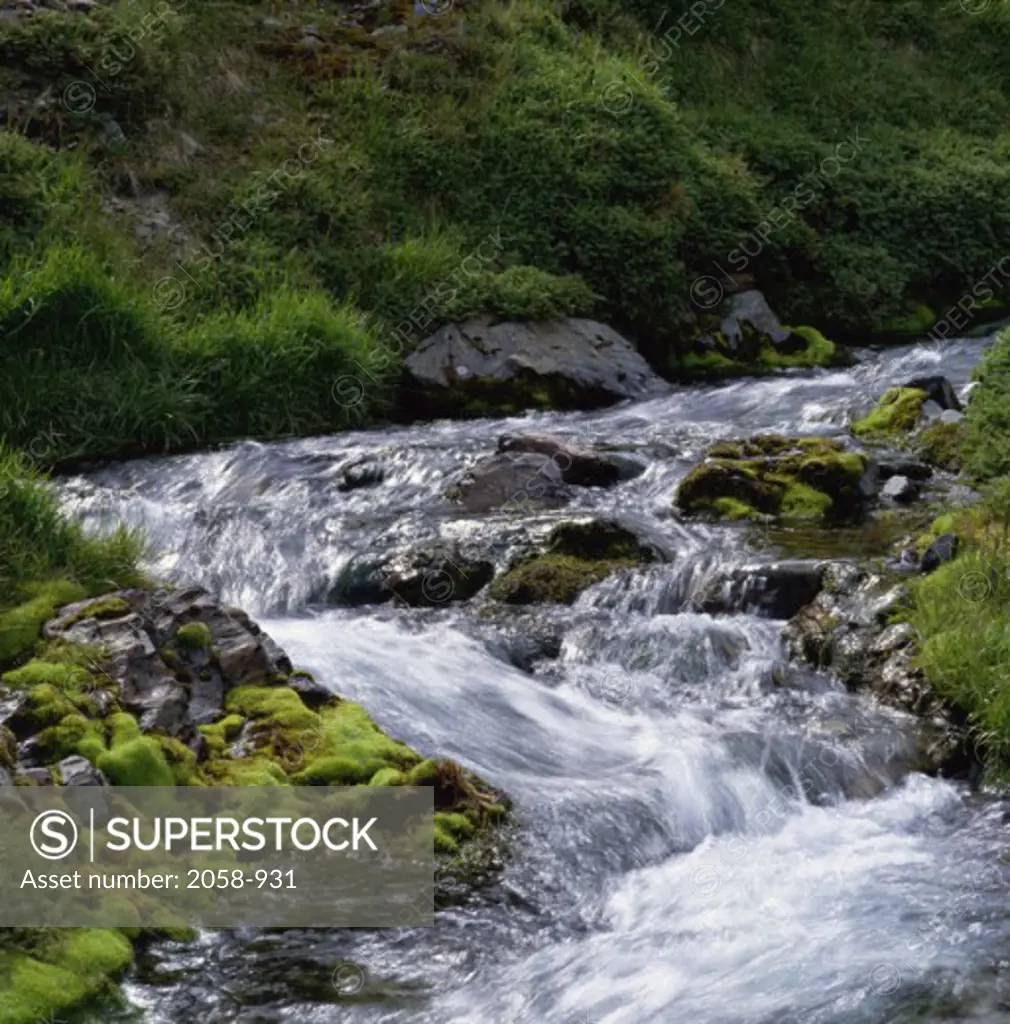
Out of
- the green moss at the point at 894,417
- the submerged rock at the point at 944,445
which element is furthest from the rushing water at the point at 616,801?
the submerged rock at the point at 944,445

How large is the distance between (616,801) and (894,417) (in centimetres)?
607

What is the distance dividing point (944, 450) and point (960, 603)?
3248 mm

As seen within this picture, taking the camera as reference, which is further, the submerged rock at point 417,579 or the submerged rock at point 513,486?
the submerged rock at point 513,486

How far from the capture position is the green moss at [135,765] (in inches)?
228

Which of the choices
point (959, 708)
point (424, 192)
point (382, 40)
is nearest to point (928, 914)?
point (959, 708)

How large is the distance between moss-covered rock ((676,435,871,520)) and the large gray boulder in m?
3.29

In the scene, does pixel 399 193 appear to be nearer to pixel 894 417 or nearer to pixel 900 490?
pixel 894 417

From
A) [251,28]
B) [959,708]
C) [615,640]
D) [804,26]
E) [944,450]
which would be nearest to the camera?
[959,708]

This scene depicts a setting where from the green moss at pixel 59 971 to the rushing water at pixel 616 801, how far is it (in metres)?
0.13

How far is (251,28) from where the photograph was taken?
17.0 metres

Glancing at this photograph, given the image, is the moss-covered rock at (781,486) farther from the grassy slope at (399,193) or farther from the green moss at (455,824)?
the green moss at (455,824)

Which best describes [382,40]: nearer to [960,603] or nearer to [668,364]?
[668,364]

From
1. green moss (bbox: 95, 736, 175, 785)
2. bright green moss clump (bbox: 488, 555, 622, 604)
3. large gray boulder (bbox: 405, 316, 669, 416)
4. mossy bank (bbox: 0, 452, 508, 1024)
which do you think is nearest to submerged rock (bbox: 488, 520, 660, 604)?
bright green moss clump (bbox: 488, 555, 622, 604)

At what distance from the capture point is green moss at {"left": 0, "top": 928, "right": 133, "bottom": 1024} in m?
4.59
